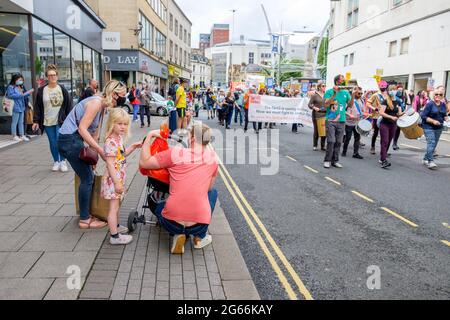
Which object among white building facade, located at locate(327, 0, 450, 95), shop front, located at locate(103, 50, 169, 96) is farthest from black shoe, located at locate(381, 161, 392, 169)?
shop front, located at locate(103, 50, 169, 96)

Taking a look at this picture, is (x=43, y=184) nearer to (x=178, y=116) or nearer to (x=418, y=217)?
(x=418, y=217)

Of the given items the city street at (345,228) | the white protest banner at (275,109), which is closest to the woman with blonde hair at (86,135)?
the city street at (345,228)

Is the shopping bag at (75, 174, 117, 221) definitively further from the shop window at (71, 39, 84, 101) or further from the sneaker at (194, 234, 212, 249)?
the shop window at (71, 39, 84, 101)

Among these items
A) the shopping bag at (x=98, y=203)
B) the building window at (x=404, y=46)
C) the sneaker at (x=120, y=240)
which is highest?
the building window at (x=404, y=46)

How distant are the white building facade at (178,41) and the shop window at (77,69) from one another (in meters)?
31.8

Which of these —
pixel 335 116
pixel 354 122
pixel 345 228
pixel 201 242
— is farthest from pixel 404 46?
pixel 201 242

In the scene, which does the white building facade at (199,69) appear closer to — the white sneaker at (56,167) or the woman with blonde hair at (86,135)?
the white sneaker at (56,167)

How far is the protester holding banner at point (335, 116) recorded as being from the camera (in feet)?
Answer: 29.9

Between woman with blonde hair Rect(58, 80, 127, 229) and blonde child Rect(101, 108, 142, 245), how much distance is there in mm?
143

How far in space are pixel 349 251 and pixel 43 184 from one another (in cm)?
499

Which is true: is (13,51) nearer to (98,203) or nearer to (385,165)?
(98,203)

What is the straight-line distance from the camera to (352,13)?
112ft

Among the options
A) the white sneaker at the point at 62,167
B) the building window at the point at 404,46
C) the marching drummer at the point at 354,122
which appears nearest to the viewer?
the white sneaker at the point at 62,167

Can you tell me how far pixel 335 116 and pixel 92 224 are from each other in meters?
6.21
